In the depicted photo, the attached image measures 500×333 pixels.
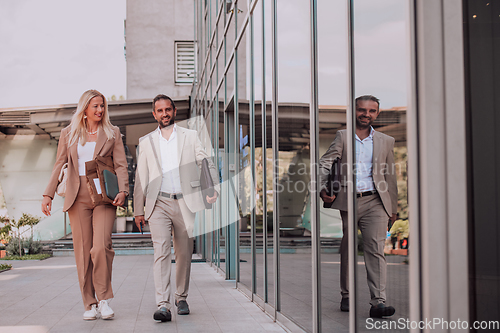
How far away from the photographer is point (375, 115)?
8.23ft

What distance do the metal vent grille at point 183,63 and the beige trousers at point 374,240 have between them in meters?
19.2

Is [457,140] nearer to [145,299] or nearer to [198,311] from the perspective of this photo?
[198,311]

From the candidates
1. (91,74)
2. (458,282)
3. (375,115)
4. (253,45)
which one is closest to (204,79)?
(253,45)

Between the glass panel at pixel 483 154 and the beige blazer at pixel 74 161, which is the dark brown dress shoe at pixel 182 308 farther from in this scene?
the glass panel at pixel 483 154

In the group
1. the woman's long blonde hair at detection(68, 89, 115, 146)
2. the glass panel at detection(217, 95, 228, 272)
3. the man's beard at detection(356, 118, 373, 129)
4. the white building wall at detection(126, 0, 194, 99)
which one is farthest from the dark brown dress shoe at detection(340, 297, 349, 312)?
the white building wall at detection(126, 0, 194, 99)

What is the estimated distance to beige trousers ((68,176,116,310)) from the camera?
4.62m

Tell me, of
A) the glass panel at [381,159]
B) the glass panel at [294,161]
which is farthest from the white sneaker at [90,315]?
the glass panel at [381,159]

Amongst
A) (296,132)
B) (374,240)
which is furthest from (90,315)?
(374,240)

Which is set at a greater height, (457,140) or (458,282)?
A: (457,140)

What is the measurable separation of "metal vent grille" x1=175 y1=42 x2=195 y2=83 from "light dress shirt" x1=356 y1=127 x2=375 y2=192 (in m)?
19.1

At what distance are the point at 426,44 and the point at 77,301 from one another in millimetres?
5068

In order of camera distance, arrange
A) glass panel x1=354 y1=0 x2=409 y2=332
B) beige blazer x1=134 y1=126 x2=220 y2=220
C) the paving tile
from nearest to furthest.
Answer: glass panel x1=354 y1=0 x2=409 y2=332, the paving tile, beige blazer x1=134 y1=126 x2=220 y2=220

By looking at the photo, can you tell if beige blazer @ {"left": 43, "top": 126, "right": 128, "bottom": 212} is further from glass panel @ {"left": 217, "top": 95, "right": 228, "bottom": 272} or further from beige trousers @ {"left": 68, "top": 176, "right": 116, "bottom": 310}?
glass panel @ {"left": 217, "top": 95, "right": 228, "bottom": 272}

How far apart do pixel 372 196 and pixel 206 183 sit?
8.21 ft
